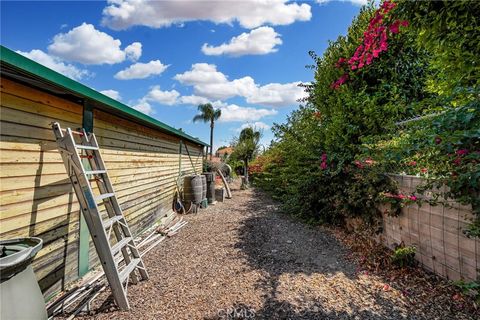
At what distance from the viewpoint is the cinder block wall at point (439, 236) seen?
8.41 feet

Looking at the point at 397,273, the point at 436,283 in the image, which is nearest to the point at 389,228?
the point at 397,273

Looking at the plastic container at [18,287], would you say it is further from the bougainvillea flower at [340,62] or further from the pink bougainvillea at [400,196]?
the bougainvillea flower at [340,62]

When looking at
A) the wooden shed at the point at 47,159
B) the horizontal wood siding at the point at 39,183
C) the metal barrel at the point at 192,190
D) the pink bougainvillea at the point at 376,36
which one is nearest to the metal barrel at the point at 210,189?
the metal barrel at the point at 192,190

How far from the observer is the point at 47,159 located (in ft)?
9.05

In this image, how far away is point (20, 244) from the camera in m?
2.05

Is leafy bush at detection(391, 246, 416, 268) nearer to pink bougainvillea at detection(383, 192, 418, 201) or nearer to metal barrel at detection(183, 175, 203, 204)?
pink bougainvillea at detection(383, 192, 418, 201)

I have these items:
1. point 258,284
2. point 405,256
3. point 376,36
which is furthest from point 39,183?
point 376,36

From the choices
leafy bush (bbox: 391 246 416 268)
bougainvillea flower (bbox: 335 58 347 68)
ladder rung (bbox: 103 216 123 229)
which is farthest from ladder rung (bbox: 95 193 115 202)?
bougainvillea flower (bbox: 335 58 347 68)

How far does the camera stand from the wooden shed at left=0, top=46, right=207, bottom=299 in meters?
2.29

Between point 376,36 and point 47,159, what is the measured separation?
429 cm

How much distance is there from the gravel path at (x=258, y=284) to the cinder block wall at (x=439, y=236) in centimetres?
55

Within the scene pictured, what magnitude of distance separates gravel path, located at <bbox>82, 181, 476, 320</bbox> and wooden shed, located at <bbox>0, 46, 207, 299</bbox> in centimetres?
75

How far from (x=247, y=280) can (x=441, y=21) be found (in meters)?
3.23

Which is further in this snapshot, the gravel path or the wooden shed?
the gravel path
